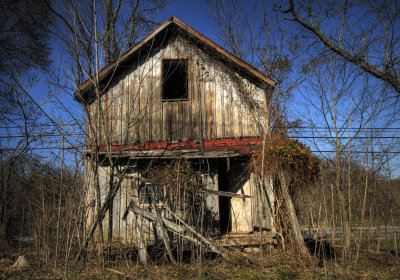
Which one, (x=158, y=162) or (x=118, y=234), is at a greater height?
(x=158, y=162)

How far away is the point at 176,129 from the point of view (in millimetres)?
9320

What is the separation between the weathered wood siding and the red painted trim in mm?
286

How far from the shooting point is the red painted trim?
8.12m

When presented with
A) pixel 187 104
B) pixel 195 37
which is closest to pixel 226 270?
pixel 187 104

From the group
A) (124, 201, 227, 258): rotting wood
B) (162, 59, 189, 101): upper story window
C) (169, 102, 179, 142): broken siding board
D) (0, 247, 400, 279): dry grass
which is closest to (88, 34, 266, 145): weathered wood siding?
(169, 102, 179, 142): broken siding board

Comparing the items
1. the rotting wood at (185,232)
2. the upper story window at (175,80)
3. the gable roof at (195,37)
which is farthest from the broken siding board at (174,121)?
the rotting wood at (185,232)

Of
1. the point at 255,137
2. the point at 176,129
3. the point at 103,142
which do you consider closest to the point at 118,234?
the point at 103,142

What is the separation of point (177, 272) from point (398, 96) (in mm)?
8889

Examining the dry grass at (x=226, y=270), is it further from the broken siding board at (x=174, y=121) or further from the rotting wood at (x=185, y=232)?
the broken siding board at (x=174, y=121)

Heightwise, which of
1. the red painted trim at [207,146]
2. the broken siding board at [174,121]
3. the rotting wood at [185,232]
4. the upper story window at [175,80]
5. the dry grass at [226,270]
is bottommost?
the dry grass at [226,270]

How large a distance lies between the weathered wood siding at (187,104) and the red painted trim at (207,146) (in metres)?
0.29

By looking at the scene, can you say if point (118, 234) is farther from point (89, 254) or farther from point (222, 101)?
point (222, 101)

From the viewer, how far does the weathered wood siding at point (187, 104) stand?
925cm

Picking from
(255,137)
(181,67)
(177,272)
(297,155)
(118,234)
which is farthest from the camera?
(181,67)
